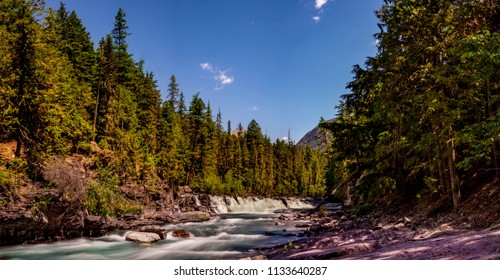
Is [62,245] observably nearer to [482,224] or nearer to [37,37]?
[37,37]

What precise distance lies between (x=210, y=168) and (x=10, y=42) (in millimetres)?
32889

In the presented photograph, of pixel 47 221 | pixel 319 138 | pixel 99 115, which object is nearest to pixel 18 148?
pixel 47 221

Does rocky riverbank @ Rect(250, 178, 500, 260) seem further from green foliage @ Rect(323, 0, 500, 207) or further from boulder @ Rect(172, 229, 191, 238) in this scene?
boulder @ Rect(172, 229, 191, 238)

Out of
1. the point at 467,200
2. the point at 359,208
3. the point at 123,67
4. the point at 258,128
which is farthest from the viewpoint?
the point at 258,128

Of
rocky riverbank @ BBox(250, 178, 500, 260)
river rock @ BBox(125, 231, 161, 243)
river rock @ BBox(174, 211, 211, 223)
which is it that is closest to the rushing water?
river rock @ BBox(125, 231, 161, 243)

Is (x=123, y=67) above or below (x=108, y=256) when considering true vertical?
above

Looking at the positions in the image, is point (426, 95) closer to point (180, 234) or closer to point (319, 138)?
point (180, 234)

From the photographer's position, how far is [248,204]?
47219 millimetres

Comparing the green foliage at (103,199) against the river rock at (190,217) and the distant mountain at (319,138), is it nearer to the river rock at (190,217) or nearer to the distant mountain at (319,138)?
the river rock at (190,217)

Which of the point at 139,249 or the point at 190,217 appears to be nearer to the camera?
the point at 139,249

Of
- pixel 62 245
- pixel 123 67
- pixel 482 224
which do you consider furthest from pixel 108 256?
pixel 123 67

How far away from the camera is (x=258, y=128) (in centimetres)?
7306

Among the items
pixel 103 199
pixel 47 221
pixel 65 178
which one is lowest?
pixel 47 221

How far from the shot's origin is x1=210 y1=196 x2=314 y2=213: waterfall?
43044 millimetres
